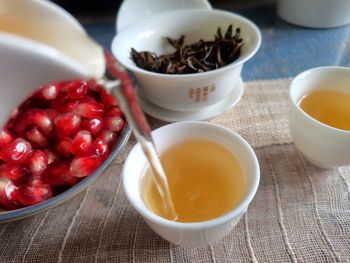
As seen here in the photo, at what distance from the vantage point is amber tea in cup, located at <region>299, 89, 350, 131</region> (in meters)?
0.63

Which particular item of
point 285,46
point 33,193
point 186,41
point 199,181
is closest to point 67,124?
point 33,193

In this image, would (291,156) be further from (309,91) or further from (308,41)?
(308,41)

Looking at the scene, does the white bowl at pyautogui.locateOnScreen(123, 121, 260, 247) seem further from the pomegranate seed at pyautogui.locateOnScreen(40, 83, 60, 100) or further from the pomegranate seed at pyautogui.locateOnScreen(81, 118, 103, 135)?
the pomegranate seed at pyautogui.locateOnScreen(40, 83, 60, 100)

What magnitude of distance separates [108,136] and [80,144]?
2.0 inches

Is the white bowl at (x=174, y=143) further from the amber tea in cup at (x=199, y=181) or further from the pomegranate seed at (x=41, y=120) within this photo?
the pomegranate seed at (x=41, y=120)

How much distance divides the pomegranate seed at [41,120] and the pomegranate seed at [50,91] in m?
0.04

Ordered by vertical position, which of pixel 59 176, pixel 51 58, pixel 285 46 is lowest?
pixel 285 46

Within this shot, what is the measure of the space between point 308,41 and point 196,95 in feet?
1.65

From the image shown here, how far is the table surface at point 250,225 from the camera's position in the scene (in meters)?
0.53

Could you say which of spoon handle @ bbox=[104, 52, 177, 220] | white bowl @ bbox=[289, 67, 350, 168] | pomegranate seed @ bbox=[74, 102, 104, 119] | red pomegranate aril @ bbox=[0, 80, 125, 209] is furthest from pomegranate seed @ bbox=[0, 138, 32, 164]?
white bowl @ bbox=[289, 67, 350, 168]

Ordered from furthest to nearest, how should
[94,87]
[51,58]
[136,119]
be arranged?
[94,87] → [136,119] → [51,58]

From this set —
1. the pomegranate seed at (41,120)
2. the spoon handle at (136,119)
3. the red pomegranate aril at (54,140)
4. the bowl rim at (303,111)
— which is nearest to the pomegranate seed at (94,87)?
the red pomegranate aril at (54,140)

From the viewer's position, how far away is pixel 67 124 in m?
0.63

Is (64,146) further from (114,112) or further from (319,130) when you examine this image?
(319,130)
